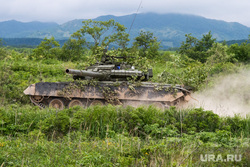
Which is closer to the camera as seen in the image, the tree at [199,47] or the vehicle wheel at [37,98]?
the vehicle wheel at [37,98]

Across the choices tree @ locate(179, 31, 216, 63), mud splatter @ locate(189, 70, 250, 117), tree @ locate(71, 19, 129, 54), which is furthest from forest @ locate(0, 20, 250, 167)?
tree @ locate(179, 31, 216, 63)

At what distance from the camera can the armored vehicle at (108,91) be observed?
38.8 feet

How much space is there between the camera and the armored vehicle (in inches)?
466

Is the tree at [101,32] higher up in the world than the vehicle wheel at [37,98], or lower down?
higher up

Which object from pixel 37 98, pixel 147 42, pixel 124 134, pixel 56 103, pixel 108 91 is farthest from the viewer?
pixel 147 42

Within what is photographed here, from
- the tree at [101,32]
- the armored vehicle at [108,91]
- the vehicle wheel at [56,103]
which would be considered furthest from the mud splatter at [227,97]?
the tree at [101,32]

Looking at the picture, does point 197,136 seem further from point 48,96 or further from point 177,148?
point 48,96

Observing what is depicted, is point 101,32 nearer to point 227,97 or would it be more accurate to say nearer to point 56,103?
point 56,103

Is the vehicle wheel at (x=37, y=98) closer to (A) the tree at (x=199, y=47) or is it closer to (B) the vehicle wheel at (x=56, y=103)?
(B) the vehicle wheel at (x=56, y=103)

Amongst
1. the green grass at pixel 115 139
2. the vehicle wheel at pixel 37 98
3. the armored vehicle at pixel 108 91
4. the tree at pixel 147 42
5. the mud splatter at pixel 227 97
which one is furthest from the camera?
the tree at pixel 147 42

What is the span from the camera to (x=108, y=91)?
1184cm

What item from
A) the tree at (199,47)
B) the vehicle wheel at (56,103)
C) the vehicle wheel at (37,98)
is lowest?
the vehicle wheel at (56,103)

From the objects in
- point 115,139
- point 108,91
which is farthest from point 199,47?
point 115,139

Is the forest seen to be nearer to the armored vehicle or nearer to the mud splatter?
the mud splatter
